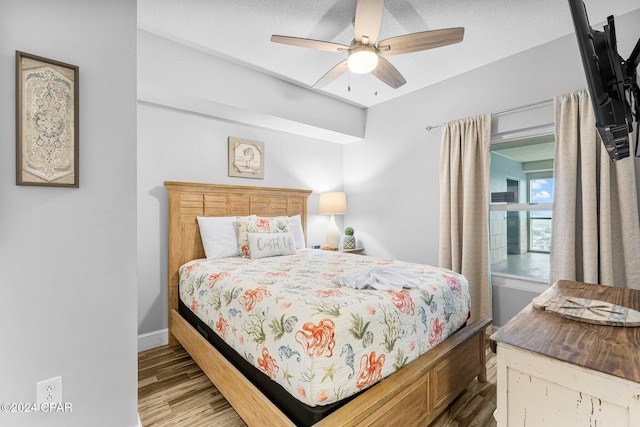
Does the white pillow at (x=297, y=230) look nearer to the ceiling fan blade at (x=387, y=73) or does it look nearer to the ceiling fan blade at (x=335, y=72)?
the ceiling fan blade at (x=335, y=72)

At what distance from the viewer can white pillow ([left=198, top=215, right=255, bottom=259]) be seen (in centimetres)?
286

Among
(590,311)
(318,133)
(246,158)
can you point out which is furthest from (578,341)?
(318,133)

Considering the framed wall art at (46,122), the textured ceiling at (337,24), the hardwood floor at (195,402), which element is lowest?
the hardwood floor at (195,402)

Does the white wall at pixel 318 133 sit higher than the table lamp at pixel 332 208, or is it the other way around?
the white wall at pixel 318 133

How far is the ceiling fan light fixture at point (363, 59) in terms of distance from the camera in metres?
2.03

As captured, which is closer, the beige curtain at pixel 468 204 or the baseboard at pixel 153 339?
the baseboard at pixel 153 339

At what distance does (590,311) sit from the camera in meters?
1.17

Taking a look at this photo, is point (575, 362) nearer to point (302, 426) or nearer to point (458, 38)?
point (302, 426)

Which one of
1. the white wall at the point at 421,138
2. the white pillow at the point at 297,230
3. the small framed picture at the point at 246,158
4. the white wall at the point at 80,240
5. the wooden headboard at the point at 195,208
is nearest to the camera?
the white wall at the point at 80,240

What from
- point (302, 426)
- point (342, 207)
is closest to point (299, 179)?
point (342, 207)

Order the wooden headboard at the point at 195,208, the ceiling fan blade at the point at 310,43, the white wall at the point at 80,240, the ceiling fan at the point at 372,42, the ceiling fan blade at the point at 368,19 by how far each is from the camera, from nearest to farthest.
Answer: the white wall at the point at 80,240
the ceiling fan blade at the point at 368,19
the ceiling fan at the point at 372,42
the ceiling fan blade at the point at 310,43
the wooden headboard at the point at 195,208

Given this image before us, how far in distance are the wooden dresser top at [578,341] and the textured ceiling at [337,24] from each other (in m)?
2.14

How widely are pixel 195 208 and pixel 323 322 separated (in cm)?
219

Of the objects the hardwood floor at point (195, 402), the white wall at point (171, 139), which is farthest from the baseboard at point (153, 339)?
the hardwood floor at point (195, 402)
